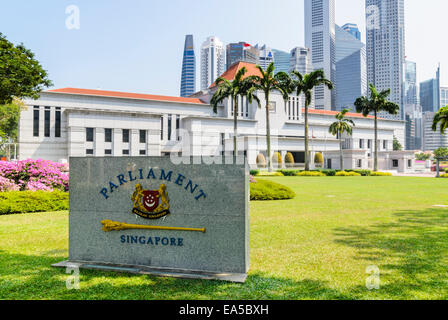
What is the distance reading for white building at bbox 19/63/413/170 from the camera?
182 ft

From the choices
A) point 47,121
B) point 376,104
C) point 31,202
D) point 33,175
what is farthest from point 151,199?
point 47,121

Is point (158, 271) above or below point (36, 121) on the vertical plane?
below

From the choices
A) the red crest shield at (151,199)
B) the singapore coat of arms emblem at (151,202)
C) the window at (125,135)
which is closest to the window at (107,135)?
the window at (125,135)

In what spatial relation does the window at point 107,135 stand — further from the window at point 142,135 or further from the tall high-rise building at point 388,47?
the tall high-rise building at point 388,47

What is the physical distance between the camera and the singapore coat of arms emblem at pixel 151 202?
538cm

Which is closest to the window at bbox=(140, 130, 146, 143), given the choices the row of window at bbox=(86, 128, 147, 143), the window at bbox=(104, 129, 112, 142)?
the row of window at bbox=(86, 128, 147, 143)

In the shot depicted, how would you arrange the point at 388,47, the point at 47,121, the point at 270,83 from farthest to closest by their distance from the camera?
the point at 388,47, the point at 47,121, the point at 270,83

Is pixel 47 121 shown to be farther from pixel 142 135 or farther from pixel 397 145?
pixel 397 145

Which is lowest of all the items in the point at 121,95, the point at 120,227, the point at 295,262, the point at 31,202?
the point at 295,262

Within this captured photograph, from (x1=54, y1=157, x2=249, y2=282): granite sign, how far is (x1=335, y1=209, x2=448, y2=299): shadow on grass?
2064mm

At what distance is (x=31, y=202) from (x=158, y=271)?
870 cm

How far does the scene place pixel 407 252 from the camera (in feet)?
20.6

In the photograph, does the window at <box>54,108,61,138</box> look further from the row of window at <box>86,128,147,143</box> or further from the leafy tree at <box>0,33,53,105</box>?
the leafy tree at <box>0,33,53,105</box>

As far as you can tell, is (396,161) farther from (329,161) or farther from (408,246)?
(408,246)
